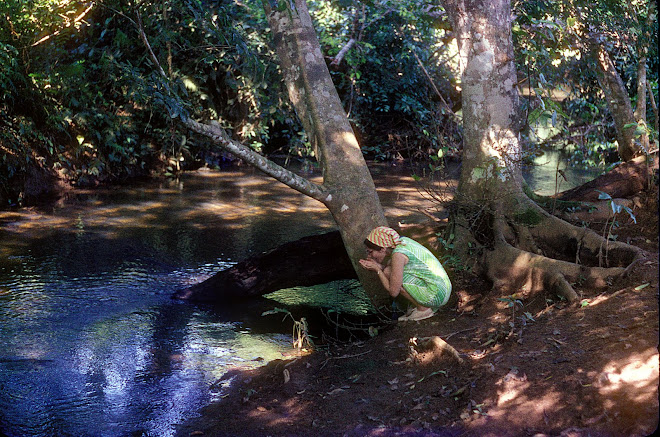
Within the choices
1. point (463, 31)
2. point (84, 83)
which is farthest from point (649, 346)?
point (84, 83)

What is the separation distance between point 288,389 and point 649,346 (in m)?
2.52

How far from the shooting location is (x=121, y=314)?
7.24 m

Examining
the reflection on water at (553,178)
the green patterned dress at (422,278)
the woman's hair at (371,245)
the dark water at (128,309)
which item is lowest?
the dark water at (128,309)

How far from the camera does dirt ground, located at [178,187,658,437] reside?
3.80m

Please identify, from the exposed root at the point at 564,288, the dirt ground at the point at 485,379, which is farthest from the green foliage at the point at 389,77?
the dirt ground at the point at 485,379

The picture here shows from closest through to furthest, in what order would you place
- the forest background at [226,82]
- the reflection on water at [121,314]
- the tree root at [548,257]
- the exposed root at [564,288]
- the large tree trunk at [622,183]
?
Result: the reflection on water at [121,314]
the exposed root at [564,288]
the tree root at [548,257]
the large tree trunk at [622,183]
the forest background at [226,82]

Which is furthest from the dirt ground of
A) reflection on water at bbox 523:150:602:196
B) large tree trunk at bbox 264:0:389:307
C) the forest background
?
reflection on water at bbox 523:150:602:196

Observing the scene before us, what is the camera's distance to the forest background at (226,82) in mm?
9320

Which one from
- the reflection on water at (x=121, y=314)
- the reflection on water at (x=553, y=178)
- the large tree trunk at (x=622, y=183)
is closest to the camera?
the reflection on water at (x=121, y=314)

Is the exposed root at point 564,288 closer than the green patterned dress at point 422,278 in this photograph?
Yes

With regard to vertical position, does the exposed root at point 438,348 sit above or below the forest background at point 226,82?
below

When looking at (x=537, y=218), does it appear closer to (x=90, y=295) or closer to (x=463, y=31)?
(x=463, y=31)

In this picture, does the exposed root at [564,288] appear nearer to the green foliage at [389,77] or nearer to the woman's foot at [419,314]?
the woman's foot at [419,314]

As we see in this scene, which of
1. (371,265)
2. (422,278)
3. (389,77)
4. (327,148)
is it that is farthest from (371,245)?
(389,77)
